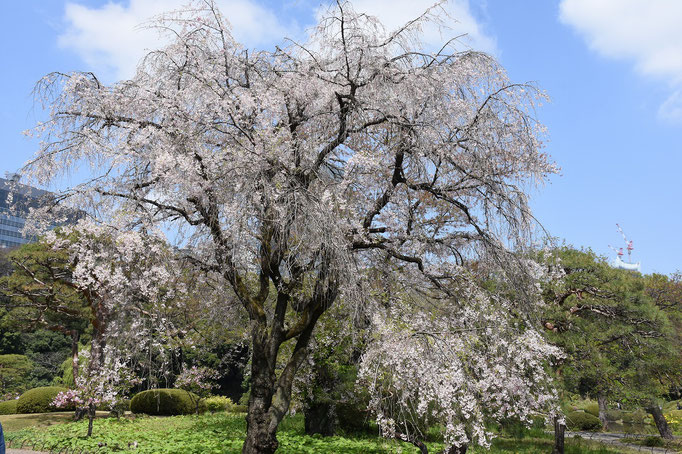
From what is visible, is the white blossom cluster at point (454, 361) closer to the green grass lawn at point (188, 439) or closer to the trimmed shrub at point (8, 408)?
the green grass lawn at point (188, 439)

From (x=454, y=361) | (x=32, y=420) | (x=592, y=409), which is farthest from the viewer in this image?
(x=592, y=409)

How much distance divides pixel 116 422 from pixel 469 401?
40.0ft

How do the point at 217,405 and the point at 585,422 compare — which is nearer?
the point at 217,405

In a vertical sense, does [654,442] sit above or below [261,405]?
below

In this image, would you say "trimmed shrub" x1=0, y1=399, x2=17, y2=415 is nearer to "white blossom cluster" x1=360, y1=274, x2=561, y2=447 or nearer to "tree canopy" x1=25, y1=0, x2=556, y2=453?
"tree canopy" x1=25, y1=0, x2=556, y2=453

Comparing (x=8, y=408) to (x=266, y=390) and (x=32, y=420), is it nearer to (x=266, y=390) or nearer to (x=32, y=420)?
(x=32, y=420)

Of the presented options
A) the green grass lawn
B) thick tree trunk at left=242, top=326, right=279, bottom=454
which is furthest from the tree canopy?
the green grass lawn

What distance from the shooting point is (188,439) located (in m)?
11.3

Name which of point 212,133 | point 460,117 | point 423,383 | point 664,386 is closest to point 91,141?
point 212,133

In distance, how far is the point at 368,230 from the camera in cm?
A: 803

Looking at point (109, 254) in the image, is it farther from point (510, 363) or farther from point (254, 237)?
point (510, 363)

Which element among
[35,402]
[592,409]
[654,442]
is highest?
[592,409]

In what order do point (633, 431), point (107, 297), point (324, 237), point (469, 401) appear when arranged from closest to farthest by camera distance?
point (324, 237) < point (469, 401) < point (107, 297) < point (633, 431)

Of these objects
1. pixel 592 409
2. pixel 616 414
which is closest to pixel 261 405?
pixel 592 409
